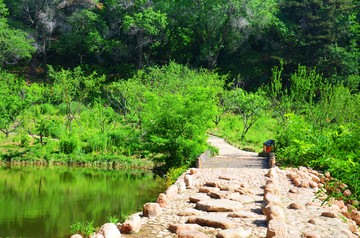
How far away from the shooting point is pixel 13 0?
3719 centimetres

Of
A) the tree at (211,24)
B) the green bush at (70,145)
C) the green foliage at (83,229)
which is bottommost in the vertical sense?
the green foliage at (83,229)

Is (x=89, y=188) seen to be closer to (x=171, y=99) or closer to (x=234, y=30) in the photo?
(x=171, y=99)

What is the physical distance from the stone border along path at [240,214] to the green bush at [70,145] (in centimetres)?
1105

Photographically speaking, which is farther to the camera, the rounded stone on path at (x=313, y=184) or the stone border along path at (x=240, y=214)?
the rounded stone on path at (x=313, y=184)

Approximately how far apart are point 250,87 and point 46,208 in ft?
95.0

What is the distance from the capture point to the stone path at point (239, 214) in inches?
272

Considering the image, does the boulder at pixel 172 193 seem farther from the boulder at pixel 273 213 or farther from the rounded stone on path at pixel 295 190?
the rounded stone on path at pixel 295 190

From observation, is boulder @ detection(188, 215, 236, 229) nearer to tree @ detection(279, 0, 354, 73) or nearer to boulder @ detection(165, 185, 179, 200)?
boulder @ detection(165, 185, 179, 200)

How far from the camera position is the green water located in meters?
9.73

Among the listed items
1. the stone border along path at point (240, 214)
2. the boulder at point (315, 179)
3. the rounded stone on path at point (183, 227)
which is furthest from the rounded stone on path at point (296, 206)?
the boulder at point (315, 179)

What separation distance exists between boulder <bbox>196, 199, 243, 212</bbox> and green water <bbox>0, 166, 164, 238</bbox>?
2.91 metres

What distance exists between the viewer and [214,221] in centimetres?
733

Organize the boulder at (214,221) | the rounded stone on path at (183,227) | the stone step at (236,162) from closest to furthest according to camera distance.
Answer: the rounded stone on path at (183,227) < the boulder at (214,221) < the stone step at (236,162)

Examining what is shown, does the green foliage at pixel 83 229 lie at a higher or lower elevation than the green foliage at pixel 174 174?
lower
